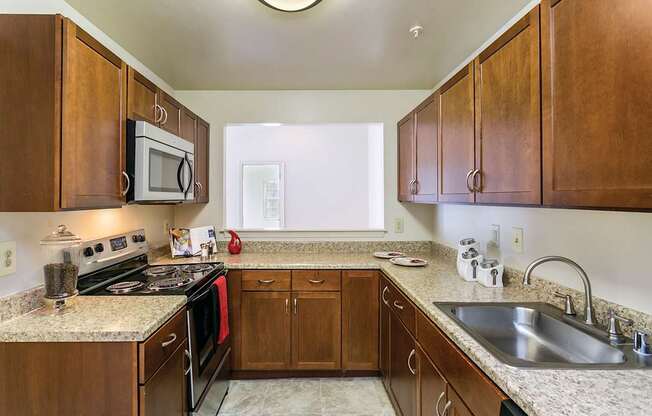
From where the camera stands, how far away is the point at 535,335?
1.32 meters

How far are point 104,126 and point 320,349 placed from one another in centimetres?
193

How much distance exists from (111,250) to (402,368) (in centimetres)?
182

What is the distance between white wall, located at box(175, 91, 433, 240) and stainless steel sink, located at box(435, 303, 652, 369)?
1.54 metres

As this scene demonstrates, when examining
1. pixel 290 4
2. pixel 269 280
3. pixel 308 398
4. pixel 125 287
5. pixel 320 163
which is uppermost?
pixel 290 4

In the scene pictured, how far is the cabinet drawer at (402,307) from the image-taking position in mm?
1619

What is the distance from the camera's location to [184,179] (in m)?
2.13

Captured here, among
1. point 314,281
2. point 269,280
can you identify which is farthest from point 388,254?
point 269,280

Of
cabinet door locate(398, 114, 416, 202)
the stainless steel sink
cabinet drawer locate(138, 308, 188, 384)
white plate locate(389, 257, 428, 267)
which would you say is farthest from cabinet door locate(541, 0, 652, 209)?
cabinet drawer locate(138, 308, 188, 384)

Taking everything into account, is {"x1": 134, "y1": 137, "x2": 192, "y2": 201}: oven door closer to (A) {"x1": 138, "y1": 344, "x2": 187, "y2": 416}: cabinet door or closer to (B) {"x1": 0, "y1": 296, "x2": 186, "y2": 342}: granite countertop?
(B) {"x1": 0, "y1": 296, "x2": 186, "y2": 342}: granite countertop

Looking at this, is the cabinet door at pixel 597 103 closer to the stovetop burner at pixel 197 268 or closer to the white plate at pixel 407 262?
the white plate at pixel 407 262

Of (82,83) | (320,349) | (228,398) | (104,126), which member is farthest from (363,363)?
(82,83)

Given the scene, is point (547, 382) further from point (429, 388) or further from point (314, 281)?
point (314, 281)

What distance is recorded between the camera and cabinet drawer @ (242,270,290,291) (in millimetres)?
2344

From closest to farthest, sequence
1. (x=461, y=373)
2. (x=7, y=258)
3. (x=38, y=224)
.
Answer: (x=461, y=373) < (x=7, y=258) < (x=38, y=224)
